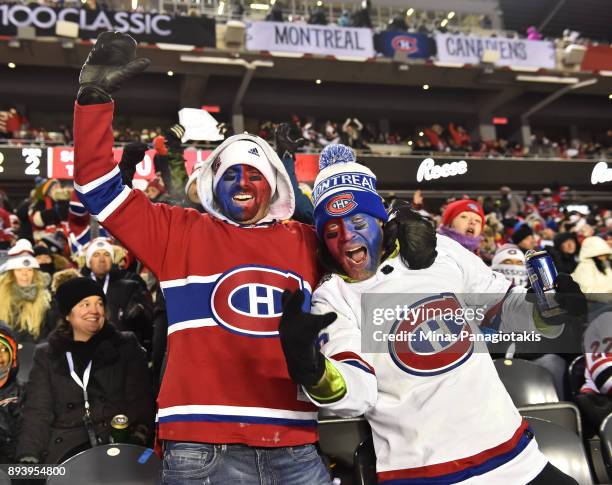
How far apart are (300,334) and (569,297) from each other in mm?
946

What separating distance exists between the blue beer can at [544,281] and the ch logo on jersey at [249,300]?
79cm

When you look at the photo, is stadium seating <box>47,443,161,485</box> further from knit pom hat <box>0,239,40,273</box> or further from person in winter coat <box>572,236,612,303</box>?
person in winter coat <box>572,236,612,303</box>

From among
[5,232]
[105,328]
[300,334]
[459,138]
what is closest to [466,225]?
[105,328]

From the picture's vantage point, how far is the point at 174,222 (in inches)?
69.1

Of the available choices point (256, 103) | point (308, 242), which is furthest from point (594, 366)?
point (256, 103)

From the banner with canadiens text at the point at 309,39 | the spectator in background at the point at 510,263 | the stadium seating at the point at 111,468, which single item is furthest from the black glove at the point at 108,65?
the banner with canadiens text at the point at 309,39

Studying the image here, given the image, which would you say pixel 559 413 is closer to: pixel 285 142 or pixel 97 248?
pixel 285 142

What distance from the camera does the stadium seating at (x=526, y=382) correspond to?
266cm

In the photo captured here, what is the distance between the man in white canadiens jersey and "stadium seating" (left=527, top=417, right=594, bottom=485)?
561 mm

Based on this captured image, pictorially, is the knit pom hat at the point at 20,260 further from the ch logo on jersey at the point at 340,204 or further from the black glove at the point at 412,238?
the black glove at the point at 412,238

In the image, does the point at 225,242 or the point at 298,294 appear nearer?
the point at 298,294

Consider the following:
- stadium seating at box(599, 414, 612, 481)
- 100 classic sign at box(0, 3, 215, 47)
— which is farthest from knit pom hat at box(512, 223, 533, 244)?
100 classic sign at box(0, 3, 215, 47)

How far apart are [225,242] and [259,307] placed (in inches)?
9.0

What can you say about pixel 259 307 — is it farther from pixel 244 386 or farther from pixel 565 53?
pixel 565 53
